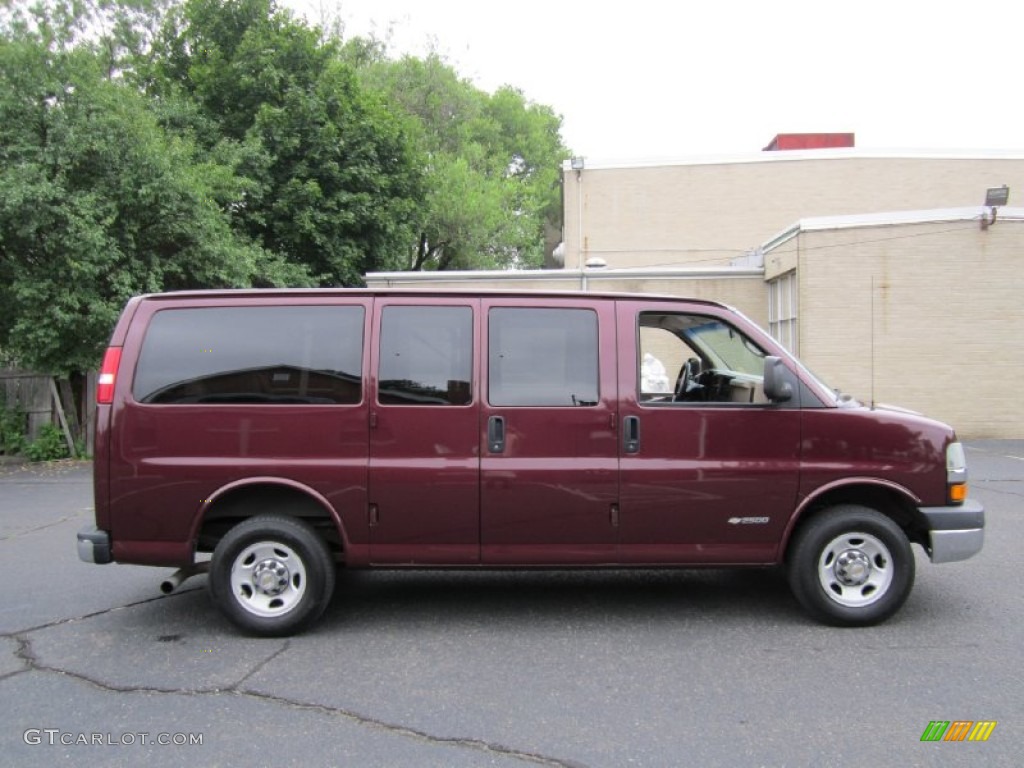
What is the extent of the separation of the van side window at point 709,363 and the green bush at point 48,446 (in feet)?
37.9

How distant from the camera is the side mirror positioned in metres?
4.48

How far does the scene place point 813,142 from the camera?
25500 mm

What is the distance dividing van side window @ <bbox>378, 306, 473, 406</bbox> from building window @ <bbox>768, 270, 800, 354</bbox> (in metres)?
11.2

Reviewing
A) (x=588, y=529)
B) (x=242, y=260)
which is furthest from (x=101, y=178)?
(x=588, y=529)

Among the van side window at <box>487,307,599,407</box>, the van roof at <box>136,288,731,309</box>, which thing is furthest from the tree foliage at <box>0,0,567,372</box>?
the van side window at <box>487,307,599,407</box>

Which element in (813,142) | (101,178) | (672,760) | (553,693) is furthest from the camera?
(813,142)

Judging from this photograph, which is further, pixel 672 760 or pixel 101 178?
pixel 101 178

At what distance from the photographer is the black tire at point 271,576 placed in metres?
4.55

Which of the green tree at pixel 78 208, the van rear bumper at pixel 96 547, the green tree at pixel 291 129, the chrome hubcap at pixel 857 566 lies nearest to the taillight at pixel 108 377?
the van rear bumper at pixel 96 547

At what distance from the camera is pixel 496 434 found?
459 cm

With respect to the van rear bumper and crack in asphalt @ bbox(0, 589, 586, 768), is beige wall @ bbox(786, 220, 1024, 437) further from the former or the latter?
the van rear bumper

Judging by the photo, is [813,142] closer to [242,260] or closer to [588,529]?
[242,260]

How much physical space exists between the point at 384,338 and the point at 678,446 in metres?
1.91

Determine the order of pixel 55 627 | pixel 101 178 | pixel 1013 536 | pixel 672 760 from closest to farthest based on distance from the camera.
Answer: pixel 672 760, pixel 55 627, pixel 1013 536, pixel 101 178
